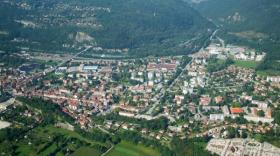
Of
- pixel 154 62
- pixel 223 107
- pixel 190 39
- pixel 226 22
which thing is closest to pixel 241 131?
pixel 223 107

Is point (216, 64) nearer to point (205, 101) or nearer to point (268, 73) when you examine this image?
point (268, 73)

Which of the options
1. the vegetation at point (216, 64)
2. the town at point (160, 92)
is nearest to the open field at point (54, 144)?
the town at point (160, 92)

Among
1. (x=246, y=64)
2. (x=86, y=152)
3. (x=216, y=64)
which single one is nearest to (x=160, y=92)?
(x=216, y=64)

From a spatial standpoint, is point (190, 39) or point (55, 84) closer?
point (55, 84)

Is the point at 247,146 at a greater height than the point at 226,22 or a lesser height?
lesser

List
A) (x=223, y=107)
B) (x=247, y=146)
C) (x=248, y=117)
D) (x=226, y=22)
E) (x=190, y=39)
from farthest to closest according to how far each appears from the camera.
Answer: (x=226, y=22) → (x=190, y=39) → (x=223, y=107) → (x=248, y=117) → (x=247, y=146)

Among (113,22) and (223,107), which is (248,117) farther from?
(113,22)

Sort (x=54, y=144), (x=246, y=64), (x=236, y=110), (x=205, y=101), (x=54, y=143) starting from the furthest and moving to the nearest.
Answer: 1. (x=246, y=64)
2. (x=205, y=101)
3. (x=236, y=110)
4. (x=54, y=143)
5. (x=54, y=144)
